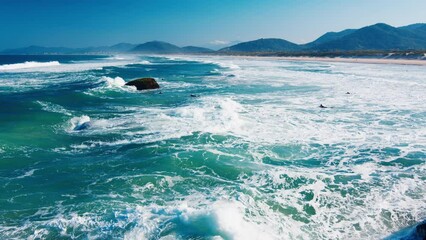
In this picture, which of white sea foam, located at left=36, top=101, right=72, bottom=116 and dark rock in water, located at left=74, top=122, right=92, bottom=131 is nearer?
dark rock in water, located at left=74, top=122, right=92, bottom=131

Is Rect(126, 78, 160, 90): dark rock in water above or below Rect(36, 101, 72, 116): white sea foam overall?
above

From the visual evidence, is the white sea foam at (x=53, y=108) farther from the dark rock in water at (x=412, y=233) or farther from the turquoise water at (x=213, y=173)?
the dark rock in water at (x=412, y=233)

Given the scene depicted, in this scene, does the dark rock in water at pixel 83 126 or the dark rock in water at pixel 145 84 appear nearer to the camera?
the dark rock in water at pixel 83 126

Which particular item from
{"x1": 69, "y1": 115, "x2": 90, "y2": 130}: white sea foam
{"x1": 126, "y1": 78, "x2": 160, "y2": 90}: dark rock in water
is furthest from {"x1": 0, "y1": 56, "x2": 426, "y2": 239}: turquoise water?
{"x1": 126, "y1": 78, "x2": 160, "y2": 90}: dark rock in water

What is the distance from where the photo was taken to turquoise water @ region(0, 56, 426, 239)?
7.37 m

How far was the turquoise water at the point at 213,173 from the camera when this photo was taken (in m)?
7.37

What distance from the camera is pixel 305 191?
30.0ft

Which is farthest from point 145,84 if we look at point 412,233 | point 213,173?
point 412,233

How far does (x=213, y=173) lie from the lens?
10.4 m

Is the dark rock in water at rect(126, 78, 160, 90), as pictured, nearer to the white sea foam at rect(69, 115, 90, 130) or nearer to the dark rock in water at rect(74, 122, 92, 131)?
the white sea foam at rect(69, 115, 90, 130)

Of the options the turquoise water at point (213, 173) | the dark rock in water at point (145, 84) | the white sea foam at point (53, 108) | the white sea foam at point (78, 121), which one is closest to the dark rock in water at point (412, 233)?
the turquoise water at point (213, 173)

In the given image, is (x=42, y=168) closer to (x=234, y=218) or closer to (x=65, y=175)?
(x=65, y=175)

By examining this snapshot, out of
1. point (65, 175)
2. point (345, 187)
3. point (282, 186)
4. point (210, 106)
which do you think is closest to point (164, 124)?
point (210, 106)

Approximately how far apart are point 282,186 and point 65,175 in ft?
21.3
